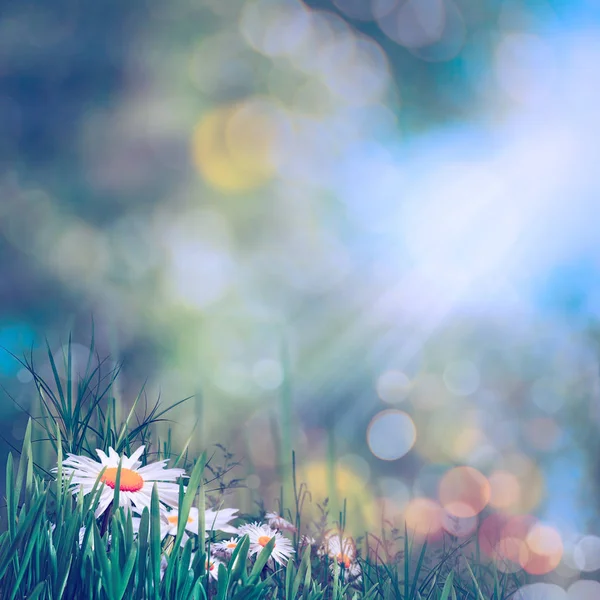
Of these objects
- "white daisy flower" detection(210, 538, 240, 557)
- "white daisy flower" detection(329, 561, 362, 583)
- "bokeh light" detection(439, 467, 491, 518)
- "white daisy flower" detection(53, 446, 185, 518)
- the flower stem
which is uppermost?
"bokeh light" detection(439, 467, 491, 518)

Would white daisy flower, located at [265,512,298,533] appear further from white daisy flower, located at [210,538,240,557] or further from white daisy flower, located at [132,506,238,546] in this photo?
white daisy flower, located at [132,506,238,546]

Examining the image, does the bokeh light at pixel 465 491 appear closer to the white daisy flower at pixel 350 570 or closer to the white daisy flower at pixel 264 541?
the white daisy flower at pixel 350 570

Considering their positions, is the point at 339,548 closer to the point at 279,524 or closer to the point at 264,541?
the point at 279,524

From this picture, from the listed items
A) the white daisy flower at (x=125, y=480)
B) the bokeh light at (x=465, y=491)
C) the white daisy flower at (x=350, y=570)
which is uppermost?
the bokeh light at (x=465, y=491)

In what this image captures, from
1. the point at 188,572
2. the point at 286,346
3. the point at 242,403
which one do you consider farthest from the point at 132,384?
the point at 188,572

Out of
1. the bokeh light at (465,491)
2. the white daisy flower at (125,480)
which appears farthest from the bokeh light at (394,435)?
the white daisy flower at (125,480)

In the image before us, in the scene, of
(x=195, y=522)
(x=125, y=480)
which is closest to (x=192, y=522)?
(x=195, y=522)

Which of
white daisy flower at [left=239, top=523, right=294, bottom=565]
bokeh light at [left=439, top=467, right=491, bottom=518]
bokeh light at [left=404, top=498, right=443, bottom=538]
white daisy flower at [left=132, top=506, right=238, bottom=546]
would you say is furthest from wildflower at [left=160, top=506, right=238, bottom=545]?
bokeh light at [left=439, top=467, right=491, bottom=518]

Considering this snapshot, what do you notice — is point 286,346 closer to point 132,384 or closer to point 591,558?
point 132,384
